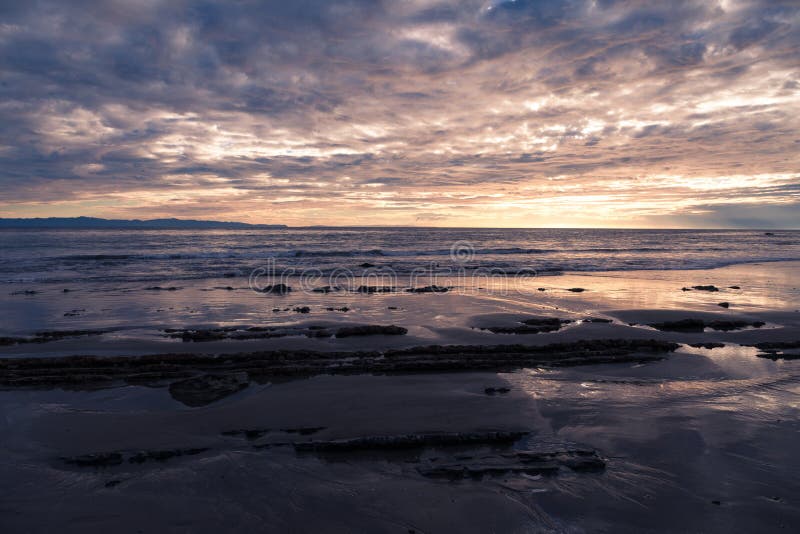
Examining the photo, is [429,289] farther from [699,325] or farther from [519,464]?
[519,464]

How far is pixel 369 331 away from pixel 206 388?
481 cm

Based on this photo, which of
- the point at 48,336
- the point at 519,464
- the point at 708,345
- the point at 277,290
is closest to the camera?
the point at 519,464

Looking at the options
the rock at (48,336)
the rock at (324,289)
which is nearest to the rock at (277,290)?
the rock at (324,289)

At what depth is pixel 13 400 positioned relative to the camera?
718 cm

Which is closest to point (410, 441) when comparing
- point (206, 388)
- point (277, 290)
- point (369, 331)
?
point (206, 388)

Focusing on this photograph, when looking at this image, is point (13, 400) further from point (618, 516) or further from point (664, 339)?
point (664, 339)

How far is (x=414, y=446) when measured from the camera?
5750 millimetres

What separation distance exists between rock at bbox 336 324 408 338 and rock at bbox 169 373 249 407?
364 cm

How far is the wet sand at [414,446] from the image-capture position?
443cm

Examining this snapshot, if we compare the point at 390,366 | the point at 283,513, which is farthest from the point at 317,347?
the point at 283,513

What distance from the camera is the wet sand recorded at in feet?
14.5

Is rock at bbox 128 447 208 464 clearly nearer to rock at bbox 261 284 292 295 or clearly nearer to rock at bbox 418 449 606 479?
rock at bbox 418 449 606 479

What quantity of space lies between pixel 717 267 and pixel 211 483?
3726 cm

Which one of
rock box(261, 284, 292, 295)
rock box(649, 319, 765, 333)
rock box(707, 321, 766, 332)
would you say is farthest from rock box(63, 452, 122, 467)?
rock box(707, 321, 766, 332)
